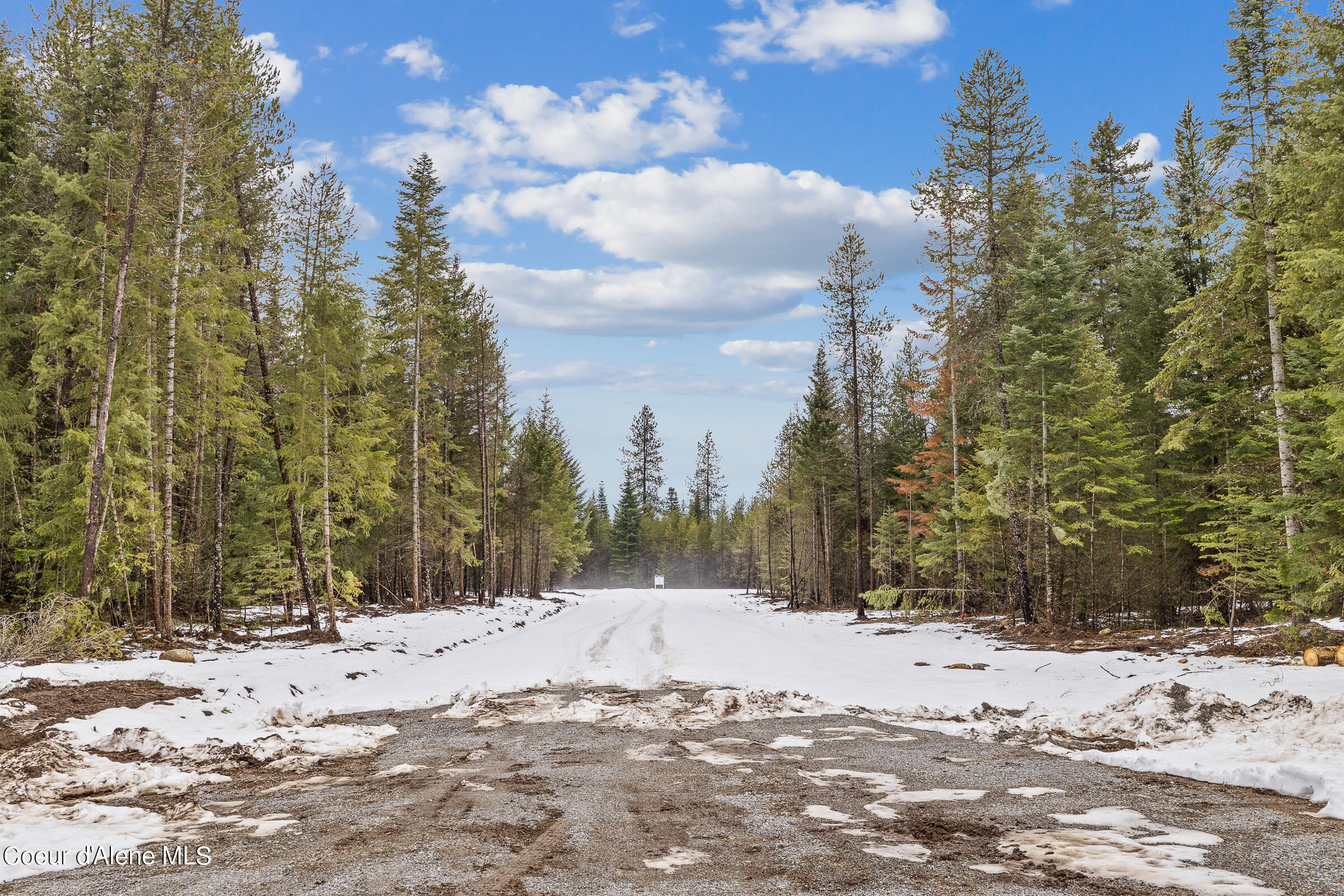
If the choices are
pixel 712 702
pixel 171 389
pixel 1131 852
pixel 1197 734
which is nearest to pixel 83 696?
pixel 171 389

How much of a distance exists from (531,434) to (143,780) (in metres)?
39.4

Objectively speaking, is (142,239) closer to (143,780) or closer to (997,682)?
(143,780)

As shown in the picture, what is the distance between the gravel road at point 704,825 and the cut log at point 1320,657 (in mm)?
5769

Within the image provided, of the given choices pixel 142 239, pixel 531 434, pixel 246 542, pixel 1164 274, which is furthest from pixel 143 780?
pixel 531 434

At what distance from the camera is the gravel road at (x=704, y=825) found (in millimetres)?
4145

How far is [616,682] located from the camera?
12.9 metres

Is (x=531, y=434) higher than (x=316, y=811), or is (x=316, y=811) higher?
(x=531, y=434)

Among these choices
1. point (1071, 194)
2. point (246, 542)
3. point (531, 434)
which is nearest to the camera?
point (246, 542)

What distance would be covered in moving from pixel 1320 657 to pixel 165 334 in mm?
21936

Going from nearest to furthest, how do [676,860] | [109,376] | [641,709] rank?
[676,860], [641,709], [109,376]

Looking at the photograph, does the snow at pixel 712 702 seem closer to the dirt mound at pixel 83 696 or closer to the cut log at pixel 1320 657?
the dirt mound at pixel 83 696

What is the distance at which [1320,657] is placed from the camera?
10.2 meters

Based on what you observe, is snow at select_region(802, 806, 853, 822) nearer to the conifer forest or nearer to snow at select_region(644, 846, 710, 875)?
snow at select_region(644, 846, 710, 875)

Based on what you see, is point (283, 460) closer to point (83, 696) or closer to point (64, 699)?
point (83, 696)
